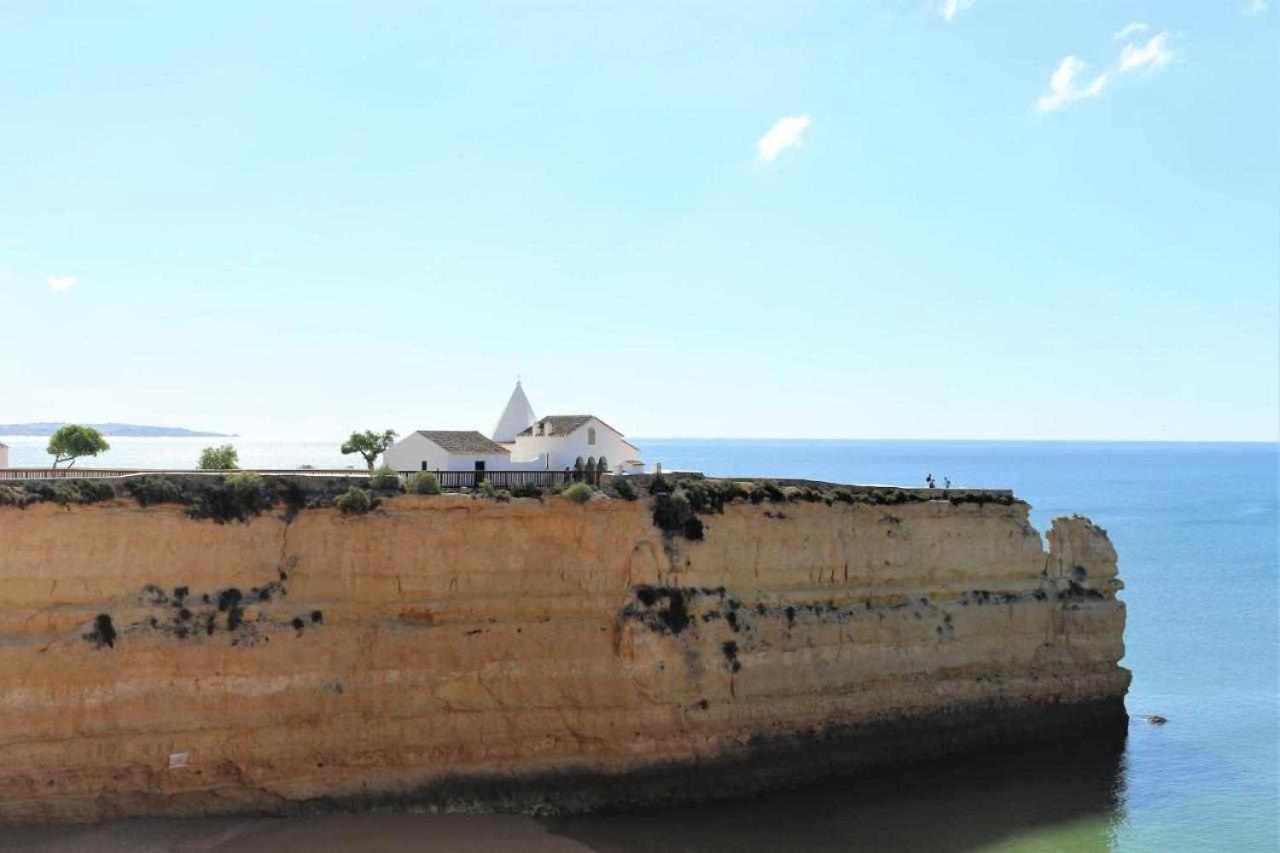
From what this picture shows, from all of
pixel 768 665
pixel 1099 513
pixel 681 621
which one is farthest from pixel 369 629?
pixel 1099 513

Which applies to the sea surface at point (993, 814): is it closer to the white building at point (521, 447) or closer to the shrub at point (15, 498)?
the shrub at point (15, 498)

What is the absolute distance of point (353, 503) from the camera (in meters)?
21.7

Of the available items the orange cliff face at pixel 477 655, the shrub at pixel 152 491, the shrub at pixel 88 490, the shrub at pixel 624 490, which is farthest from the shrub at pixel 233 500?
the shrub at pixel 624 490

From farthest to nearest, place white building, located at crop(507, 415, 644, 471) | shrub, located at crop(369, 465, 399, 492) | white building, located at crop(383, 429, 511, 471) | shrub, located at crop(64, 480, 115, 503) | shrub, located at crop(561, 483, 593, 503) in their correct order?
white building, located at crop(507, 415, 644, 471) → white building, located at crop(383, 429, 511, 471) → shrub, located at crop(561, 483, 593, 503) → shrub, located at crop(369, 465, 399, 492) → shrub, located at crop(64, 480, 115, 503)

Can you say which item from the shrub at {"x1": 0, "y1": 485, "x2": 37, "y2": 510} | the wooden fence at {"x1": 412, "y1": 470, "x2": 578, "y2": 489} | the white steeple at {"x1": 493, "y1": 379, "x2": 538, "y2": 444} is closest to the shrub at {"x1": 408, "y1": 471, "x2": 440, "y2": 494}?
the wooden fence at {"x1": 412, "y1": 470, "x2": 578, "y2": 489}

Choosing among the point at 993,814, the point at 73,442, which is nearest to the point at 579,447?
the point at 993,814

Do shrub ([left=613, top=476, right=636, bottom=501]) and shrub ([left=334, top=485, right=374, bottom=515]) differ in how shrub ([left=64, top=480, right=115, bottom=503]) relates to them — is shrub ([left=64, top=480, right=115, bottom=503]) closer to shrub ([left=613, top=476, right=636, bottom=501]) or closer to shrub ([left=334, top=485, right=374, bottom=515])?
shrub ([left=334, top=485, right=374, bottom=515])

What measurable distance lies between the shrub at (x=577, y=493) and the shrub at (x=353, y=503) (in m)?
4.14

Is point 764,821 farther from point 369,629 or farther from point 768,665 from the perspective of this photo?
point 369,629

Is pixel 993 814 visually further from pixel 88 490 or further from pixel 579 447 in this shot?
pixel 88 490

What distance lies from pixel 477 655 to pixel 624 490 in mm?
4748

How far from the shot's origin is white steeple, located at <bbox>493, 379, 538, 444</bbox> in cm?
3312

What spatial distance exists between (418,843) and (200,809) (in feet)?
13.7

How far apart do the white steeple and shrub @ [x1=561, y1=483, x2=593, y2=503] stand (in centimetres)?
1008
